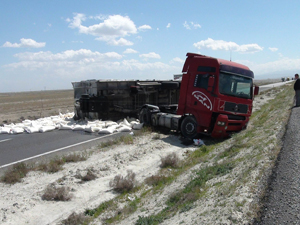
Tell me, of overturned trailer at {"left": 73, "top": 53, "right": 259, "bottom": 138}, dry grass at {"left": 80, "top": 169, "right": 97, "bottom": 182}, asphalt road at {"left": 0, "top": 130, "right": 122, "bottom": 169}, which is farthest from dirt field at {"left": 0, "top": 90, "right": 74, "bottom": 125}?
dry grass at {"left": 80, "top": 169, "right": 97, "bottom": 182}

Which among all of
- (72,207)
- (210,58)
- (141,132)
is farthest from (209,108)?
(72,207)

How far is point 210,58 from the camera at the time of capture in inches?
426

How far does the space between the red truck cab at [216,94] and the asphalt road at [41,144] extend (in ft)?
14.1

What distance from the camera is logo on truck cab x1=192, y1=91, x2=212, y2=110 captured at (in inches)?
421

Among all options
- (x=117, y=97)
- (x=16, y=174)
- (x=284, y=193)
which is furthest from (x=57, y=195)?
(x=117, y=97)

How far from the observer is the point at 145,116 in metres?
15.0

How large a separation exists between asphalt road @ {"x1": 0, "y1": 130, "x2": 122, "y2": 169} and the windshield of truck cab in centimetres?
553

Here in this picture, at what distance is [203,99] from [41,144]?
6974 mm

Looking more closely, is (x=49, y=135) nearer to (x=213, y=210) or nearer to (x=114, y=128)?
(x=114, y=128)

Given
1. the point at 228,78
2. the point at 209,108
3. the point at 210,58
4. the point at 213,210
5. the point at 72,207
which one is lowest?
the point at 72,207

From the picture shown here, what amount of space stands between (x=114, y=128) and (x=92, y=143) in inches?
105

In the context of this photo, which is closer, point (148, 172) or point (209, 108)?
point (148, 172)

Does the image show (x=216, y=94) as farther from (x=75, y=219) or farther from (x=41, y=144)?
(x=41, y=144)

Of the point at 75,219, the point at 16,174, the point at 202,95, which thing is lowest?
the point at 75,219
